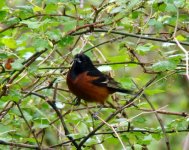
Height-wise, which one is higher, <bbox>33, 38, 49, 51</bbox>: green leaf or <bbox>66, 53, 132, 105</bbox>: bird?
<bbox>33, 38, 49, 51</bbox>: green leaf

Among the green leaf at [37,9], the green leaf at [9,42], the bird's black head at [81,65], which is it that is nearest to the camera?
the green leaf at [37,9]

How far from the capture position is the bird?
13.6 feet

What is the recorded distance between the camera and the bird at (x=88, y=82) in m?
4.14

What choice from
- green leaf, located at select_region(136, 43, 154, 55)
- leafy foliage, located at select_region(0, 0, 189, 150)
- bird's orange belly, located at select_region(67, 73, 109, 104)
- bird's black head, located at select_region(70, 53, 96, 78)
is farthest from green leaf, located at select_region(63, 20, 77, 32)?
bird's orange belly, located at select_region(67, 73, 109, 104)

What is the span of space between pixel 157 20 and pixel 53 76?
2.60ft

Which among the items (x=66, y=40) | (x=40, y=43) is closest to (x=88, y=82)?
(x=66, y=40)

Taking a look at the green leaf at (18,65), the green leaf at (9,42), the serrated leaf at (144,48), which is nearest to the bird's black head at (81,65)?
the green leaf at (9,42)

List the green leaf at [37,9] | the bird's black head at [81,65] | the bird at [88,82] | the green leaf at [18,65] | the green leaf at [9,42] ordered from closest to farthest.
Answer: the green leaf at [18,65] < the green leaf at [37,9] < the green leaf at [9,42] < the bird's black head at [81,65] < the bird at [88,82]

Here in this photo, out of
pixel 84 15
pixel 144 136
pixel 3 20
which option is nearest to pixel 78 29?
pixel 84 15

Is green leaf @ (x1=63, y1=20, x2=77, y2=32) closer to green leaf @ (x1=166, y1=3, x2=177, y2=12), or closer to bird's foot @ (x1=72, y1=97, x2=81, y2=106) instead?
green leaf @ (x1=166, y1=3, x2=177, y2=12)

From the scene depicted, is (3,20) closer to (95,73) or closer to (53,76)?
(53,76)

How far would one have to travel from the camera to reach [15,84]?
3549mm

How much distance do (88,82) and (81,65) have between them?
0.51 ft

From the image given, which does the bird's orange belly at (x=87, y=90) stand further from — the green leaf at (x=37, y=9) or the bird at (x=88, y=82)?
the green leaf at (x=37, y=9)
